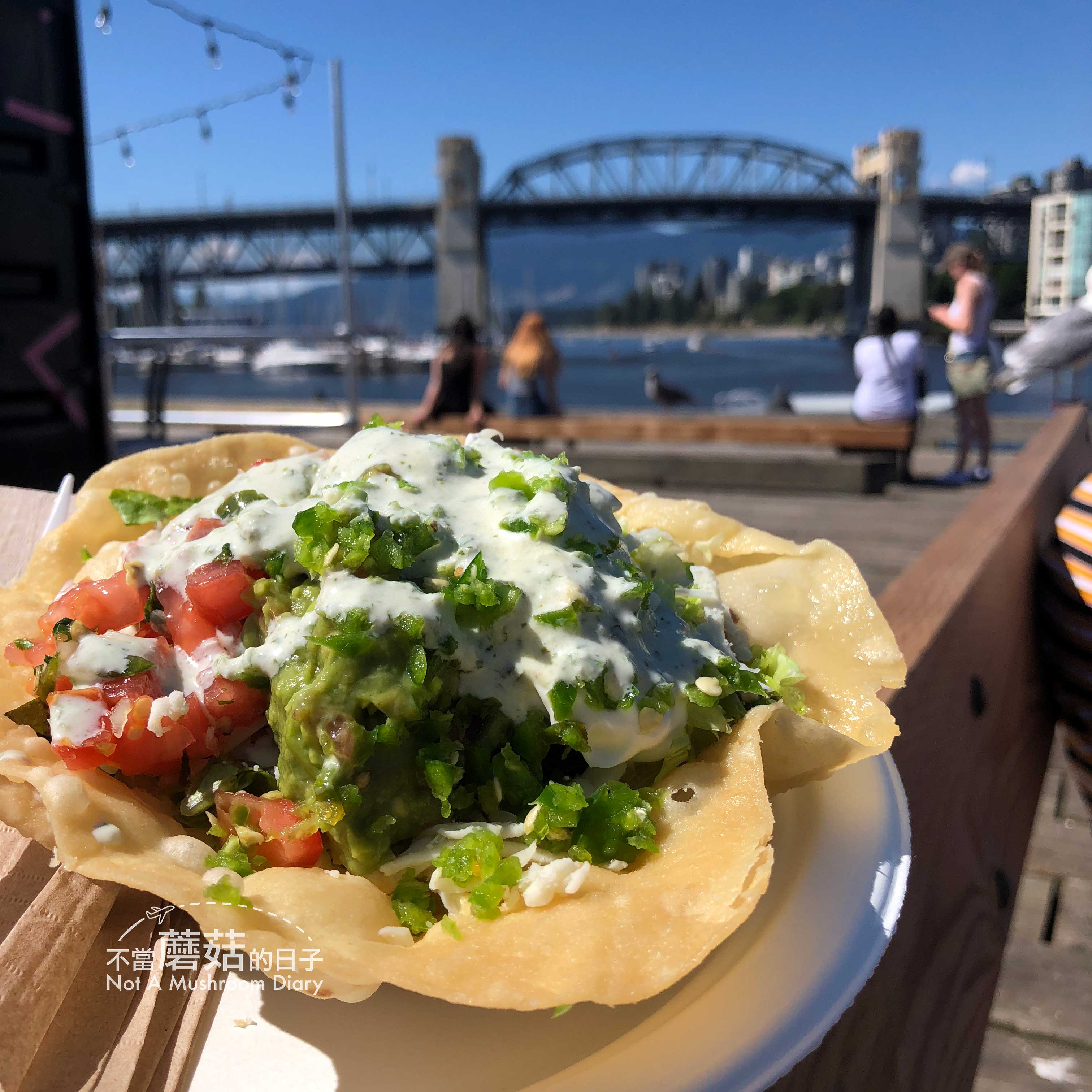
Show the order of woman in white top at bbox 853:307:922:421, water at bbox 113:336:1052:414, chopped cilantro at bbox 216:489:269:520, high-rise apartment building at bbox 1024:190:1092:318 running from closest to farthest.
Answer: chopped cilantro at bbox 216:489:269:520 → woman in white top at bbox 853:307:922:421 → high-rise apartment building at bbox 1024:190:1092:318 → water at bbox 113:336:1052:414

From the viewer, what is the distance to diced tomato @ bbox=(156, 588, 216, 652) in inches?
45.3

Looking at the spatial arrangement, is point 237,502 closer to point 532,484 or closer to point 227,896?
point 532,484

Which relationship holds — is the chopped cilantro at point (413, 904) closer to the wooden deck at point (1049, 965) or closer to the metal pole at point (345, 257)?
the wooden deck at point (1049, 965)

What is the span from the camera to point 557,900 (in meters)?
0.88

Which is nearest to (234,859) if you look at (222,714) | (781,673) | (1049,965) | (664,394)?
(222,714)

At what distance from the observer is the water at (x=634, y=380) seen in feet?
136

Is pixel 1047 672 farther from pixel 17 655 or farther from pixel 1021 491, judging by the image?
pixel 17 655

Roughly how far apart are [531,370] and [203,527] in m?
7.96

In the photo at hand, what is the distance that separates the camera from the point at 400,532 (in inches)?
42.9

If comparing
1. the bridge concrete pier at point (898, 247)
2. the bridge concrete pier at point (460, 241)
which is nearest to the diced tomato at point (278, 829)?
the bridge concrete pier at point (460, 241)

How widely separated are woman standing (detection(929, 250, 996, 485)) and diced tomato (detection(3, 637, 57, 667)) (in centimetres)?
786

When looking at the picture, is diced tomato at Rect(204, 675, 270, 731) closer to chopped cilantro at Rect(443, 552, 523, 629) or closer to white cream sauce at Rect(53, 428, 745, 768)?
white cream sauce at Rect(53, 428, 745, 768)

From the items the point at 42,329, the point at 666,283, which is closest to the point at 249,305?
the point at 666,283
